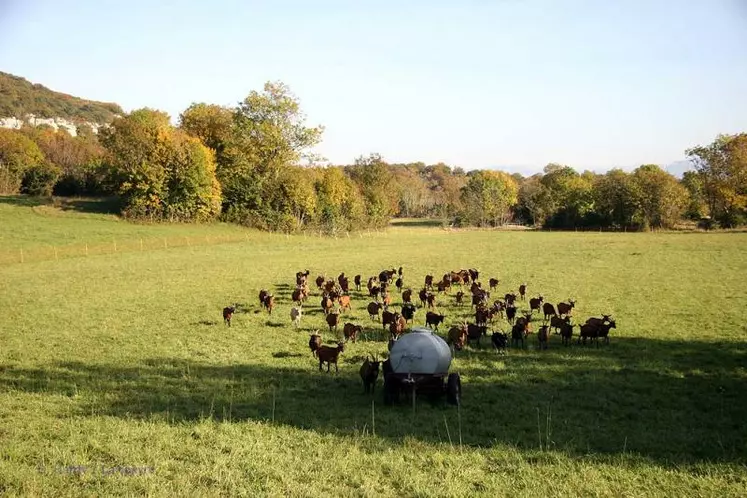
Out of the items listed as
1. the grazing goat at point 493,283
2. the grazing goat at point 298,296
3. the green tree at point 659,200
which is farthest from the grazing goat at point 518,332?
the green tree at point 659,200

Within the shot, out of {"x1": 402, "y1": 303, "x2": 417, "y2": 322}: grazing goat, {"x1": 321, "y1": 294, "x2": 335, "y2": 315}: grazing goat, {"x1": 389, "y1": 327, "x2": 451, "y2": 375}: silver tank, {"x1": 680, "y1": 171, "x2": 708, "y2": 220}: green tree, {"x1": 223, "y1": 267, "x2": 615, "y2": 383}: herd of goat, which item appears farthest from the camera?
{"x1": 680, "y1": 171, "x2": 708, "y2": 220}: green tree

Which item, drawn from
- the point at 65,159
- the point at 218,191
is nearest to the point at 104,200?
the point at 218,191

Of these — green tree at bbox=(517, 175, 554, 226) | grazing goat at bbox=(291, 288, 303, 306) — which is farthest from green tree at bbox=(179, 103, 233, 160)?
green tree at bbox=(517, 175, 554, 226)

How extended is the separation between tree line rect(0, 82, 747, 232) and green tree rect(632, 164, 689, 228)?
16cm

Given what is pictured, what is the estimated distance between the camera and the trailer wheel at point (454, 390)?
12.1m

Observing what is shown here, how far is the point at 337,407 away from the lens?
1191cm

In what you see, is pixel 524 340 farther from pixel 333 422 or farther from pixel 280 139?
pixel 280 139

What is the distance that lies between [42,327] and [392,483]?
56.4 feet

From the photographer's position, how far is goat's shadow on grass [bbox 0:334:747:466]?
10352mm

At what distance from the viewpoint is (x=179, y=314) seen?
72.9 ft

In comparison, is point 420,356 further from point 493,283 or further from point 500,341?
point 493,283

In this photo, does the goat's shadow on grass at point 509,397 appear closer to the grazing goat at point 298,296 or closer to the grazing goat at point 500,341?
the grazing goat at point 500,341

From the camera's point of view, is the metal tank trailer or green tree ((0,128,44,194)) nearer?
the metal tank trailer

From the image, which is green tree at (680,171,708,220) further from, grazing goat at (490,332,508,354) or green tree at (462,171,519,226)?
grazing goat at (490,332,508,354)
